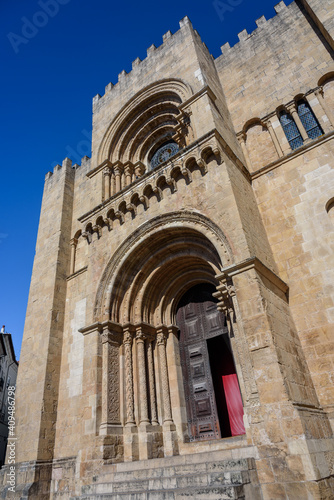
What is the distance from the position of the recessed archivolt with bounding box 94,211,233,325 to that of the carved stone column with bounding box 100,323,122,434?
1.41 feet

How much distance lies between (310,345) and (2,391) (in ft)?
78.1

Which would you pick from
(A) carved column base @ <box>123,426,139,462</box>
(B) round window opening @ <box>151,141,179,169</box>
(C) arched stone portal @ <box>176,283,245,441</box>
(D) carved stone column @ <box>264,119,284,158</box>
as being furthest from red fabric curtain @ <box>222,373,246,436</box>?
(B) round window opening @ <box>151,141,179,169</box>

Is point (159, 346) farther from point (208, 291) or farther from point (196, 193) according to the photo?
point (196, 193)

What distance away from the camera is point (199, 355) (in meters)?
8.52

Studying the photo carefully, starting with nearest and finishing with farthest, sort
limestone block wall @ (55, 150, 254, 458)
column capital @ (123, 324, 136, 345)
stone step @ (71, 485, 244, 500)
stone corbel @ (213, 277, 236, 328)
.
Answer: stone step @ (71, 485, 244, 500) < stone corbel @ (213, 277, 236, 328) < limestone block wall @ (55, 150, 254, 458) < column capital @ (123, 324, 136, 345)

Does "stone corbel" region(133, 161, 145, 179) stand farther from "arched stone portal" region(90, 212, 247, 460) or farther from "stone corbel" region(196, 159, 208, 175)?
"stone corbel" region(196, 159, 208, 175)

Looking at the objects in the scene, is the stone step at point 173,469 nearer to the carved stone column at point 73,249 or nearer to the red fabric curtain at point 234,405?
the red fabric curtain at point 234,405

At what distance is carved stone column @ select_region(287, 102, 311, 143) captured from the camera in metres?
8.59

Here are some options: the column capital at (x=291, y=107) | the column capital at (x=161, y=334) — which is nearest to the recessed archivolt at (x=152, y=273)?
the column capital at (x=161, y=334)

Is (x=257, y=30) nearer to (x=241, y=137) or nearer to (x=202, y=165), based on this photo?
(x=241, y=137)

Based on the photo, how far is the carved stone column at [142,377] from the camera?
773cm

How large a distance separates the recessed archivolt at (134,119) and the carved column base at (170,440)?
8.33 meters

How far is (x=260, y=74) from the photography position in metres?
10.3

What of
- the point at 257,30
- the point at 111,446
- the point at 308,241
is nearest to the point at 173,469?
the point at 111,446
